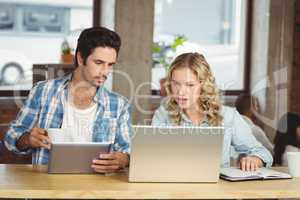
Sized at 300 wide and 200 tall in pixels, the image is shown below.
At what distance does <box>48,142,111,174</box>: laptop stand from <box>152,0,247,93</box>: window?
4418mm

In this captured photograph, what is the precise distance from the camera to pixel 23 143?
318cm

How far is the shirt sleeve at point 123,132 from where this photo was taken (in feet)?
10.9

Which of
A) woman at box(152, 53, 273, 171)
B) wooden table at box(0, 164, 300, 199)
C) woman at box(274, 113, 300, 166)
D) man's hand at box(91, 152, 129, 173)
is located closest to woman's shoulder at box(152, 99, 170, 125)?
woman at box(152, 53, 273, 171)

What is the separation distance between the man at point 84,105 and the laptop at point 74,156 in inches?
17.0

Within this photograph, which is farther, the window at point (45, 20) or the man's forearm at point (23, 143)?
the window at point (45, 20)

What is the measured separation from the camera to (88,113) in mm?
3311

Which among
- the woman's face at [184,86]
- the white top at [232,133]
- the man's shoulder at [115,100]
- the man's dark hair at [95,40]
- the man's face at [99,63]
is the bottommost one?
the white top at [232,133]

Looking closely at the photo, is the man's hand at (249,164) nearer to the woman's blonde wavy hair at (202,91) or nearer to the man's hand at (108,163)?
the woman's blonde wavy hair at (202,91)

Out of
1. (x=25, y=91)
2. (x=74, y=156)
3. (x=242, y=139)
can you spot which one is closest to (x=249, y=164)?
(x=242, y=139)

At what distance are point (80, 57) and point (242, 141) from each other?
971 mm

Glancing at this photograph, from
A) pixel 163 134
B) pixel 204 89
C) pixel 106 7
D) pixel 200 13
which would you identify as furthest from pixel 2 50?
pixel 163 134

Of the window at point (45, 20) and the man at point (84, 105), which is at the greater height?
the window at point (45, 20)

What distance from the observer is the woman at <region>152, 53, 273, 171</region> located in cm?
304

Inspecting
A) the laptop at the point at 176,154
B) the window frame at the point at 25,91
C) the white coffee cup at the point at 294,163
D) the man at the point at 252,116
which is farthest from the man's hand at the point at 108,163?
the window frame at the point at 25,91
